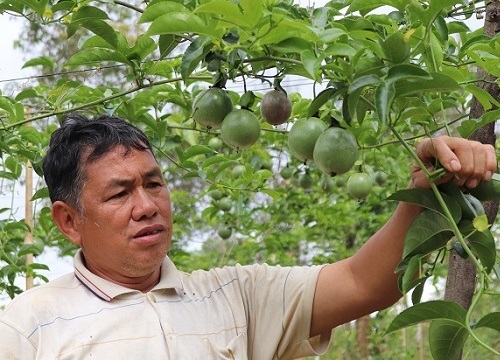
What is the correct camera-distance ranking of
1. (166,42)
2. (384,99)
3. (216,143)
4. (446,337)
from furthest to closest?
(216,143), (166,42), (446,337), (384,99)

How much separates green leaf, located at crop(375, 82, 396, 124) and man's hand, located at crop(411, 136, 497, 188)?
0.14 meters

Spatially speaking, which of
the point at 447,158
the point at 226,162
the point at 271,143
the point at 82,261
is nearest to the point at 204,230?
the point at 271,143

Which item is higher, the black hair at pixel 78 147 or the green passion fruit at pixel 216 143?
the black hair at pixel 78 147

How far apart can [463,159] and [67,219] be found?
0.83m

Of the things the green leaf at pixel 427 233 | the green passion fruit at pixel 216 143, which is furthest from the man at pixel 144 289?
the green passion fruit at pixel 216 143

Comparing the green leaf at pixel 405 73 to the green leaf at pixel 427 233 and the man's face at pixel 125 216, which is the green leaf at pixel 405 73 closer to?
the green leaf at pixel 427 233

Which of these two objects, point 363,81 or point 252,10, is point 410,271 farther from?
point 252,10

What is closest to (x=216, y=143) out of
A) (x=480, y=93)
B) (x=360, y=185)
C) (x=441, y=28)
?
(x=360, y=185)

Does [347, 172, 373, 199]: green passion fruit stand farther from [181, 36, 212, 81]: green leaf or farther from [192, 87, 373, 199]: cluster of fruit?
[181, 36, 212, 81]: green leaf

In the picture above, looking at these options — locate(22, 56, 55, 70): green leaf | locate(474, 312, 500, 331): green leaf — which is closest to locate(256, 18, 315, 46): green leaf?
locate(474, 312, 500, 331): green leaf

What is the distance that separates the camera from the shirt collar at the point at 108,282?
1.63 meters

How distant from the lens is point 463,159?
4.29ft

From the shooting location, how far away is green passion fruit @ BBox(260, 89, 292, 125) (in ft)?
5.09

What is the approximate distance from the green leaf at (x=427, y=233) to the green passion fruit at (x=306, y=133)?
8.6 inches
